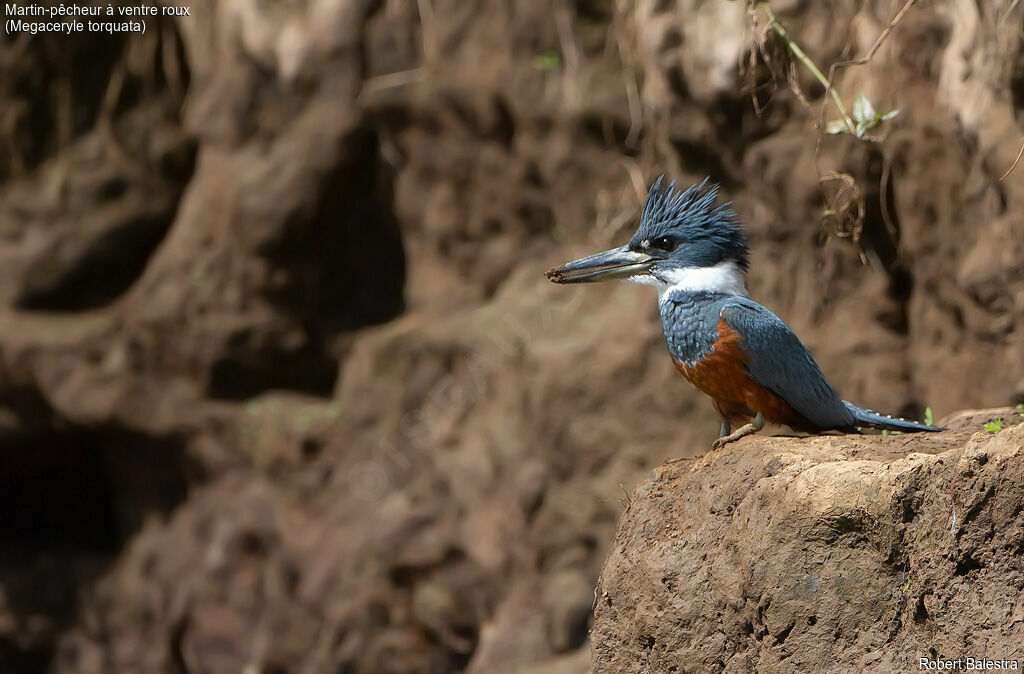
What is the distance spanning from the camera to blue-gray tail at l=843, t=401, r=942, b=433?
360 cm

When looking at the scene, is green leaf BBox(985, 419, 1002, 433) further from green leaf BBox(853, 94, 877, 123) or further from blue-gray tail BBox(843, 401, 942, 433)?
green leaf BBox(853, 94, 877, 123)

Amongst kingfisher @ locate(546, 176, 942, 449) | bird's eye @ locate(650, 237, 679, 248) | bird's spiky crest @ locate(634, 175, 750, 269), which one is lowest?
kingfisher @ locate(546, 176, 942, 449)

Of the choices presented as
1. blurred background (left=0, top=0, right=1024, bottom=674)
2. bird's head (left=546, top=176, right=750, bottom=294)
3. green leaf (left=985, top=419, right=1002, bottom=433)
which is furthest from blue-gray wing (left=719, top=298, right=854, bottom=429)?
blurred background (left=0, top=0, right=1024, bottom=674)

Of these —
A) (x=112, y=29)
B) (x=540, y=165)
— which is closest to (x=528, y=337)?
(x=540, y=165)

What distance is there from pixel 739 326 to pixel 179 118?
5.56 metres

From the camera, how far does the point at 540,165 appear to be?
7.19 m

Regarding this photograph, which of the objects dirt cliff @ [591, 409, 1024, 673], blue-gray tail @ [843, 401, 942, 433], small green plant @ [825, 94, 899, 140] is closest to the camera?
dirt cliff @ [591, 409, 1024, 673]

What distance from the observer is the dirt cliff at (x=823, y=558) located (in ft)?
8.59

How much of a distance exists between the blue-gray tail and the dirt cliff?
0.14 m

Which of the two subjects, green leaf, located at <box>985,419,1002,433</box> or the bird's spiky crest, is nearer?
green leaf, located at <box>985,419,1002,433</box>

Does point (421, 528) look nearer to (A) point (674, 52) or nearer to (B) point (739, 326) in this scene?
(A) point (674, 52)

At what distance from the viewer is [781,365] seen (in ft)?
12.5

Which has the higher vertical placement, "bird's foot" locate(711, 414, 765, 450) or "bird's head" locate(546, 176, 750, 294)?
"bird's head" locate(546, 176, 750, 294)

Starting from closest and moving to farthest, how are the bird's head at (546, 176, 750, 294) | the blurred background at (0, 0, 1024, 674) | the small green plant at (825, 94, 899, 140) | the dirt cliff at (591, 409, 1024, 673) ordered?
the dirt cliff at (591, 409, 1024, 673)
the bird's head at (546, 176, 750, 294)
the small green plant at (825, 94, 899, 140)
the blurred background at (0, 0, 1024, 674)
